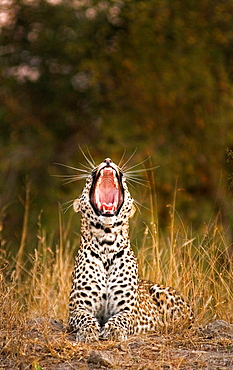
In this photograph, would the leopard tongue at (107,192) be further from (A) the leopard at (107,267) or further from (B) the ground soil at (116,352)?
(B) the ground soil at (116,352)

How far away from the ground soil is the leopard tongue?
43.4 inches

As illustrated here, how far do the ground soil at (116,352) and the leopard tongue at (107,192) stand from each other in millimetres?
1102

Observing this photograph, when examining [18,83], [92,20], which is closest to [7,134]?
[18,83]

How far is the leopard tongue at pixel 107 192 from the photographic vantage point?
778 cm

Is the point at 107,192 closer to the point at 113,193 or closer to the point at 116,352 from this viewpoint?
the point at 113,193

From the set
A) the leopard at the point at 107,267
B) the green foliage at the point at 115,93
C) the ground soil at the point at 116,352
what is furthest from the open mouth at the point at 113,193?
the green foliage at the point at 115,93

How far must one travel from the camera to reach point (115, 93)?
802 inches

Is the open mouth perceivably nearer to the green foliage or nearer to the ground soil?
the ground soil

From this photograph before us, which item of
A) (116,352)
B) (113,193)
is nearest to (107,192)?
(113,193)

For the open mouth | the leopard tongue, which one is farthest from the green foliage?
the open mouth

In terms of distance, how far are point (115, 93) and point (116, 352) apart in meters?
14.0

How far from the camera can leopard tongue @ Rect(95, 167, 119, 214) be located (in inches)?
306

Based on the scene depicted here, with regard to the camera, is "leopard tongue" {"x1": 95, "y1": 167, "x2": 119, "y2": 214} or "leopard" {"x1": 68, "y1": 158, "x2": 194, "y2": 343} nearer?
"leopard" {"x1": 68, "y1": 158, "x2": 194, "y2": 343}

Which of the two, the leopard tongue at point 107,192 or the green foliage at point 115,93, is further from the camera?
the green foliage at point 115,93
